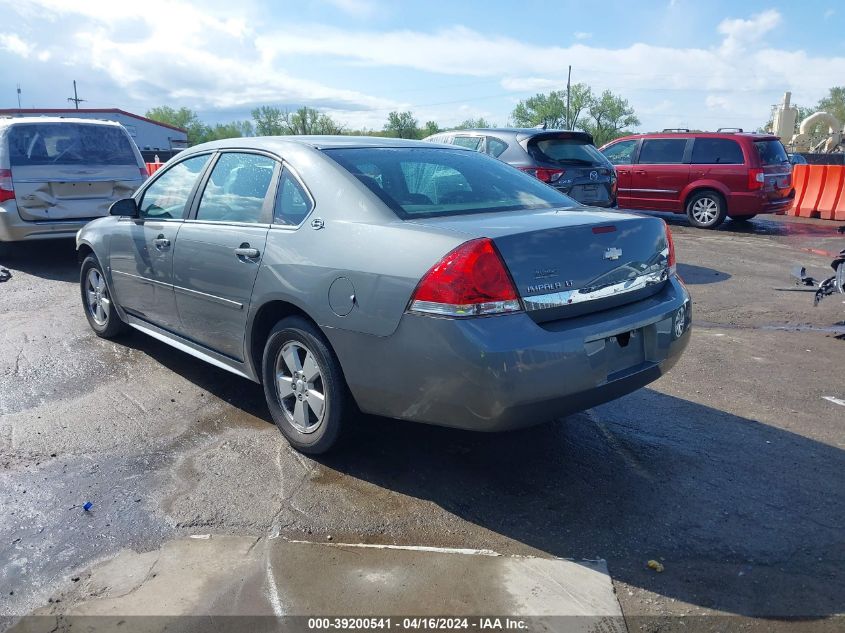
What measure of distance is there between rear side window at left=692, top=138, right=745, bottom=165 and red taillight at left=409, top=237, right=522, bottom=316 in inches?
459

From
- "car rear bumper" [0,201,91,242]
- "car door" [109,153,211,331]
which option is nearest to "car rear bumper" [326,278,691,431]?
"car door" [109,153,211,331]

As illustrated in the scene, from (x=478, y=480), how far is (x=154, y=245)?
2750mm

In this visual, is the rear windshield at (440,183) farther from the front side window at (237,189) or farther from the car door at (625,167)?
the car door at (625,167)

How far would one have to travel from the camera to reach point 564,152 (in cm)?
955

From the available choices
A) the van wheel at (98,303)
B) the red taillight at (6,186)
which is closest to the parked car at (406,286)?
the van wheel at (98,303)

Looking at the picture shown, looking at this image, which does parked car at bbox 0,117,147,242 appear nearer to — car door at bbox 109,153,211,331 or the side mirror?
car door at bbox 109,153,211,331

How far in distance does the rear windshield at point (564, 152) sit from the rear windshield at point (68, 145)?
542cm

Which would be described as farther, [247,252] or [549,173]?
[549,173]

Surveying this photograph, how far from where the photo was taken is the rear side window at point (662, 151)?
1389 cm

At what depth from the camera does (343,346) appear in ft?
11.1

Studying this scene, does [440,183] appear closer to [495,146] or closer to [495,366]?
[495,366]

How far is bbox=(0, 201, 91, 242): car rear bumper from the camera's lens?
873 centimetres

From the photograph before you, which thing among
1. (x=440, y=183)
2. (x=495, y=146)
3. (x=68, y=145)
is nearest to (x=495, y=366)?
(x=440, y=183)

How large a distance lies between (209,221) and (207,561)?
2180mm
